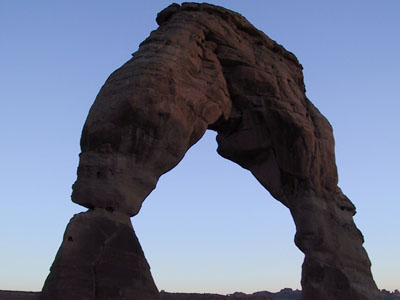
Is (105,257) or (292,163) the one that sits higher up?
(292,163)

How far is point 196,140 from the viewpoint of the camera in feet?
24.7

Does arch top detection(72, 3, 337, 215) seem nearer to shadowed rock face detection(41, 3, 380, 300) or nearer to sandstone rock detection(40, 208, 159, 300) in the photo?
shadowed rock face detection(41, 3, 380, 300)

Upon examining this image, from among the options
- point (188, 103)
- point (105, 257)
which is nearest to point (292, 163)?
point (188, 103)

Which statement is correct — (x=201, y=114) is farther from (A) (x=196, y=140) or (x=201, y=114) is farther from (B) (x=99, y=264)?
(B) (x=99, y=264)

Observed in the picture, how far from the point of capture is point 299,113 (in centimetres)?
947

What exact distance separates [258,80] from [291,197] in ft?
7.23

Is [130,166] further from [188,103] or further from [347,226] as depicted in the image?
[347,226]

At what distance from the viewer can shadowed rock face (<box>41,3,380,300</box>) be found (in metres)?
5.59

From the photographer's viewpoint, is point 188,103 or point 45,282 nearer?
point 45,282

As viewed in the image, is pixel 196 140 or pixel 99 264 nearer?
pixel 99 264

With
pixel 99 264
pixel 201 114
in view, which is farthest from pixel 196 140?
pixel 99 264

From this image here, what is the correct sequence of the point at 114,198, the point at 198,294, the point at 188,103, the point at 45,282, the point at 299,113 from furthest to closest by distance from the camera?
the point at 198,294
the point at 299,113
the point at 188,103
the point at 114,198
the point at 45,282

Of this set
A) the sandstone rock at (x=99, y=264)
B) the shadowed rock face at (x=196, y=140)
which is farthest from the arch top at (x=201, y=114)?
the sandstone rock at (x=99, y=264)

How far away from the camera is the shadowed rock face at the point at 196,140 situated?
220 inches
